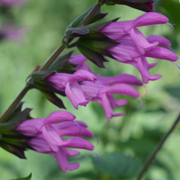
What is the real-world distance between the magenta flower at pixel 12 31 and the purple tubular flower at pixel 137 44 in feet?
5.13

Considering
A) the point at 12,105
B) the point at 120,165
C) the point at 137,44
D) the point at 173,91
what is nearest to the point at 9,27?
the point at 173,91

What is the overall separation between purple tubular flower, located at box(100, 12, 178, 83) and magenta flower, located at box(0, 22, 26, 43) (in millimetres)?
1565

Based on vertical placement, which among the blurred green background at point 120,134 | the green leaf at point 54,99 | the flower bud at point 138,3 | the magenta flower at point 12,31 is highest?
the flower bud at point 138,3

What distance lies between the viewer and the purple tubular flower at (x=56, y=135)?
0.66m

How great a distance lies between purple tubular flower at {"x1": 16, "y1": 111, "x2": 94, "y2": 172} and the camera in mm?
663

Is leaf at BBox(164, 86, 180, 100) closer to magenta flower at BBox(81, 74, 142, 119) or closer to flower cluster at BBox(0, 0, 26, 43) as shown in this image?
magenta flower at BBox(81, 74, 142, 119)

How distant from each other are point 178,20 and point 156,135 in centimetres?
45

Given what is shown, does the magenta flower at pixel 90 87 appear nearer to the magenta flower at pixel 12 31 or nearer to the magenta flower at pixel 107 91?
the magenta flower at pixel 107 91

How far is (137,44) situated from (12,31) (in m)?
1.87

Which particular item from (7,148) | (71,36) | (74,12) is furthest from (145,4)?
(74,12)

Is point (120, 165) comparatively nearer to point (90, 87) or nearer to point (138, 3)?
point (90, 87)

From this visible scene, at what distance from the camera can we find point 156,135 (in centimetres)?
137

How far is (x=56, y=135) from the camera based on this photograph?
0.68 metres

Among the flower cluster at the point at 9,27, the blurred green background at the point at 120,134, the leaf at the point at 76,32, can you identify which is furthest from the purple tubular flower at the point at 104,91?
the flower cluster at the point at 9,27
